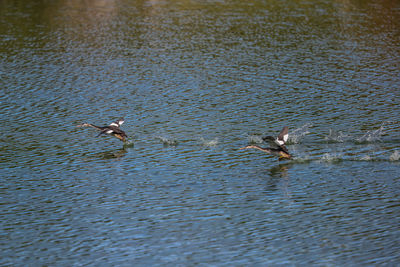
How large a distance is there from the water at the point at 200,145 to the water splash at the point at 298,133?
0.15 m

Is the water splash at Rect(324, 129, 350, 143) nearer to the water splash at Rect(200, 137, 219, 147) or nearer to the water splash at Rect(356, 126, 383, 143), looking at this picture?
the water splash at Rect(356, 126, 383, 143)

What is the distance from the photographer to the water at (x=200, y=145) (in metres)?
19.2

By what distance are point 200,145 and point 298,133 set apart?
4.67m

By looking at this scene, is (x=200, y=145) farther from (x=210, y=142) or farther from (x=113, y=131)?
(x=113, y=131)

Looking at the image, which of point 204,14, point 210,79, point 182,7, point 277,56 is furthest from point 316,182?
point 182,7

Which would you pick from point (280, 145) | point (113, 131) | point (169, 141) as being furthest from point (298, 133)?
point (113, 131)

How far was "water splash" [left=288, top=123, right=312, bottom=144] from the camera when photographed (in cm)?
2855

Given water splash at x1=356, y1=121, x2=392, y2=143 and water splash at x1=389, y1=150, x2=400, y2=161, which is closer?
water splash at x1=389, y1=150, x2=400, y2=161

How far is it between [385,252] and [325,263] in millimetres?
1903

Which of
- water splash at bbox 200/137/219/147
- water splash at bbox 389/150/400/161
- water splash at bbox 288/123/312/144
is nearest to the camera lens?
water splash at bbox 389/150/400/161

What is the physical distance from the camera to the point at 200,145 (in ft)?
93.2

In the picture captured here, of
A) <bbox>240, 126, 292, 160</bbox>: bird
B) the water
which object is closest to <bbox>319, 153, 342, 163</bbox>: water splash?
the water

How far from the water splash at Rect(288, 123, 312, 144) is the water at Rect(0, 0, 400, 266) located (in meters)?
0.15

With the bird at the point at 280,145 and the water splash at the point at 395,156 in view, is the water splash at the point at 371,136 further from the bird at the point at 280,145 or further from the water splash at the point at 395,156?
the bird at the point at 280,145
